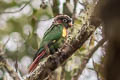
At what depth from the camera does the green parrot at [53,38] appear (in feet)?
11.6

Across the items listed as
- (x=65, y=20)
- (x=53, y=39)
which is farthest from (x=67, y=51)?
(x=65, y=20)

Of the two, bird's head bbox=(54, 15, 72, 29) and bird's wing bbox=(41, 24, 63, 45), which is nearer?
bird's wing bbox=(41, 24, 63, 45)

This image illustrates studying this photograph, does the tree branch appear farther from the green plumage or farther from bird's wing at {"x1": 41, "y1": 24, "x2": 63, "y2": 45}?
bird's wing at {"x1": 41, "y1": 24, "x2": 63, "y2": 45}

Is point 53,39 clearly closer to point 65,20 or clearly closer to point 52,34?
point 52,34

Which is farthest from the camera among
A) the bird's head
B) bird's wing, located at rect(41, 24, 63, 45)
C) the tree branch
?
the bird's head

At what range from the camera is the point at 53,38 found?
372 cm

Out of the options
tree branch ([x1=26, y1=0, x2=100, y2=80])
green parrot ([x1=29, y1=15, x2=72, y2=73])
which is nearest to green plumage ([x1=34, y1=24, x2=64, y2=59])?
green parrot ([x1=29, y1=15, x2=72, y2=73])

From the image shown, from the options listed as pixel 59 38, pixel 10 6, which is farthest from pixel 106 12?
pixel 10 6

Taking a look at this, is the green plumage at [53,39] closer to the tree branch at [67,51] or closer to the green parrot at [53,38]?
the green parrot at [53,38]

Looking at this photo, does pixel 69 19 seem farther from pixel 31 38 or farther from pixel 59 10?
pixel 31 38

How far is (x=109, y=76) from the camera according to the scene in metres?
0.35

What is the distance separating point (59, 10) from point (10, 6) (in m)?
2.15

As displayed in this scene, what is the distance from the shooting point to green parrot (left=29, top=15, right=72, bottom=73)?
3.53 meters

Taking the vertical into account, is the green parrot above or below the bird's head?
below
